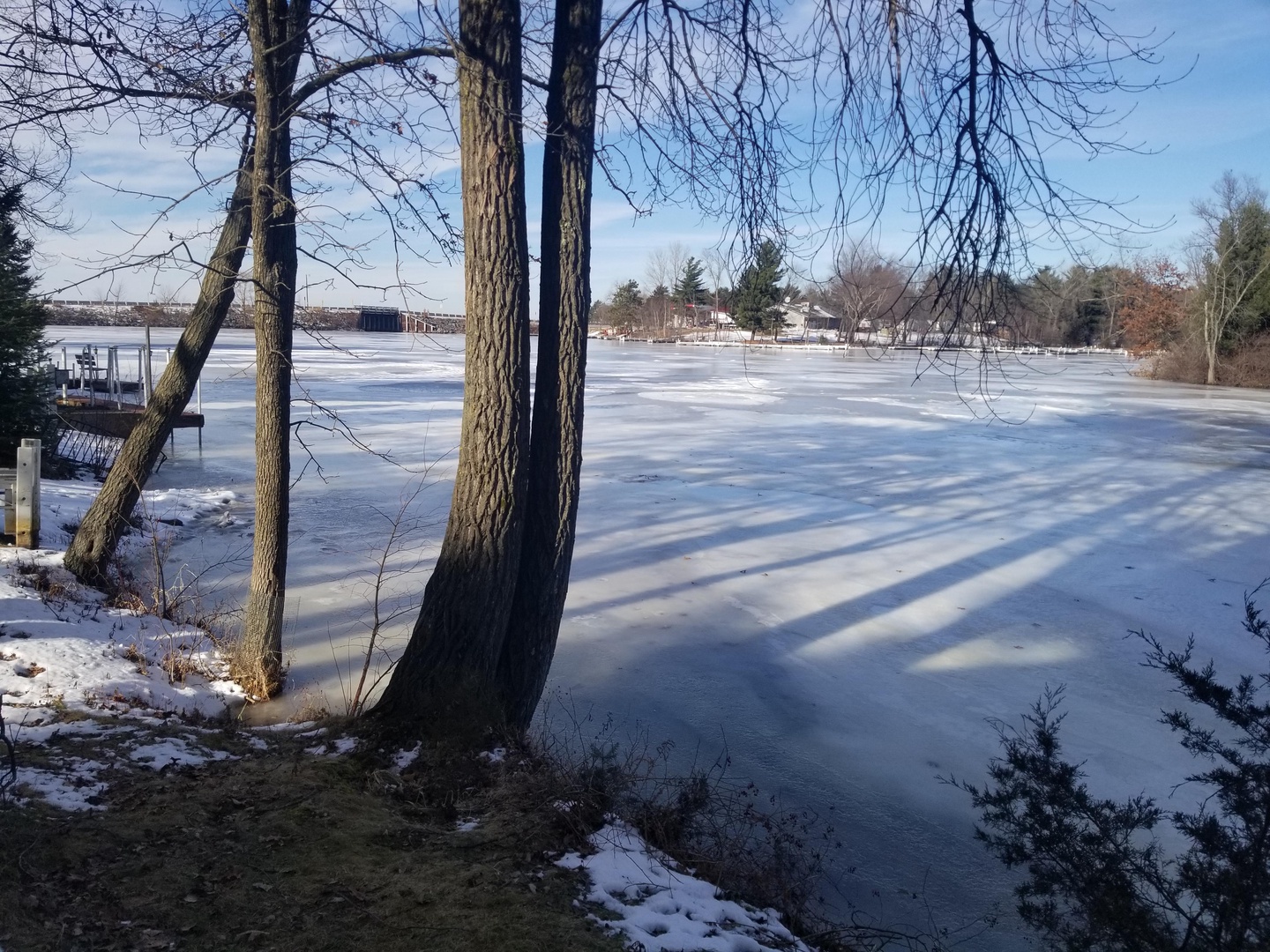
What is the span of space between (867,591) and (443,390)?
69.8 ft

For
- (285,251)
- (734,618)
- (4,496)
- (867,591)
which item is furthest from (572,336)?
(4,496)

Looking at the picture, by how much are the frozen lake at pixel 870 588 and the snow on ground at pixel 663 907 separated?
105 cm

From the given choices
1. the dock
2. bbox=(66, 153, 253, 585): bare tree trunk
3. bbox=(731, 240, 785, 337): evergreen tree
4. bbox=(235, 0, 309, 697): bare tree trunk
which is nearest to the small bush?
bbox=(731, 240, 785, 337): evergreen tree

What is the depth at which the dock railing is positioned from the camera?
882 cm

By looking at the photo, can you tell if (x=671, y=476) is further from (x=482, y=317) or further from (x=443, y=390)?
(x=443, y=390)

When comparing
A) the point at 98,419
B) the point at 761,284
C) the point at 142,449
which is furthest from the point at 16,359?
the point at 761,284

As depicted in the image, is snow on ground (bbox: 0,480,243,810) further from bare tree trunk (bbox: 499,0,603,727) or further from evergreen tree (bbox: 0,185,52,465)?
evergreen tree (bbox: 0,185,52,465)

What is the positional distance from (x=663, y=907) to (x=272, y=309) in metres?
4.74

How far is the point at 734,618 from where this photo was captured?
8.49 metres

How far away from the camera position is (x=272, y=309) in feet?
21.2

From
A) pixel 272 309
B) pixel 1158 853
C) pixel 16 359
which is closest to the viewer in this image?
pixel 1158 853

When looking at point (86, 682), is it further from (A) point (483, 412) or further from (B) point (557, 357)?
(B) point (557, 357)

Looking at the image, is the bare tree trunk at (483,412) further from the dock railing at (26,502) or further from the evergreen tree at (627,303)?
the evergreen tree at (627,303)

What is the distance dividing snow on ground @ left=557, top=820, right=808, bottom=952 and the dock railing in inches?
291
